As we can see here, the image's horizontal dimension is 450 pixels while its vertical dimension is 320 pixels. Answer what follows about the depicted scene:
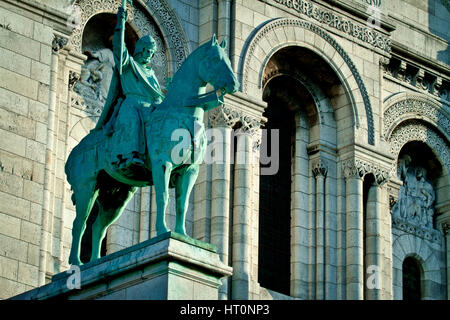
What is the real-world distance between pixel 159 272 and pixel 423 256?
15.7m

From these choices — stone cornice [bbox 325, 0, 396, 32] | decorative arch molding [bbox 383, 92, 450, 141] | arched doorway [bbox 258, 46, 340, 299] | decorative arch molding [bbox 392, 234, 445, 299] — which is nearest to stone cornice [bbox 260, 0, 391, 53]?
stone cornice [bbox 325, 0, 396, 32]

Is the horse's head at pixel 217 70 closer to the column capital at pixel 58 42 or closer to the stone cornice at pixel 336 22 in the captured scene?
the column capital at pixel 58 42

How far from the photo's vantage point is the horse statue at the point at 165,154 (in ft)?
81.9

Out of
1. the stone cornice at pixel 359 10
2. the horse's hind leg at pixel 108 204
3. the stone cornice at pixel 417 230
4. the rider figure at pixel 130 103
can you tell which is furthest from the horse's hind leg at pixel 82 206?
the stone cornice at pixel 417 230

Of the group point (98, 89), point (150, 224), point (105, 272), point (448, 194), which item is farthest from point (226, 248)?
point (448, 194)

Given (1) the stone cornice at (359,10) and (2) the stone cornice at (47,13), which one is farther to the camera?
(1) the stone cornice at (359,10)

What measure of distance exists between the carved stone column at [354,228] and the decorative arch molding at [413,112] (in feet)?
7.91

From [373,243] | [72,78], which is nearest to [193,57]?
[72,78]

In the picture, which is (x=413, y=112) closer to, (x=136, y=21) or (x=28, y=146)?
(x=136, y=21)

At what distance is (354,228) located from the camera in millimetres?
34656

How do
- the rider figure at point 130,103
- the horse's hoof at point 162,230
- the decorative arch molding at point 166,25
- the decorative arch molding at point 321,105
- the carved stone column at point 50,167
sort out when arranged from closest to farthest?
the horse's hoof at point 162,230
the rider figure at point 130,103
the carved stone column at point 50,167
the decorative arch molding at point 166,25
the decorative arch molding at point 321,105

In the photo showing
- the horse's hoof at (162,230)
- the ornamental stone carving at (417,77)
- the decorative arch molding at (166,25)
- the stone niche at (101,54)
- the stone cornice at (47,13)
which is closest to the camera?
the horse's hoof at (162,230)

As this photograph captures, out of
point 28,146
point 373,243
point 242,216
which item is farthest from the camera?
point 373,243

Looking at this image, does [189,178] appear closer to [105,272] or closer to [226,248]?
[105,272]
